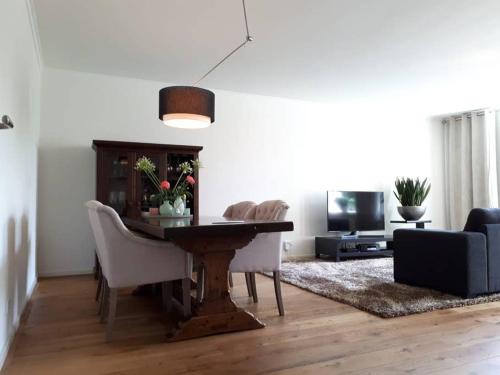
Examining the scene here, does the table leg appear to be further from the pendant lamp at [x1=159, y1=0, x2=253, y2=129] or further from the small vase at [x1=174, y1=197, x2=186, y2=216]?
the pendant lamp at [x1=159, y1=0, x2=253, y2=129]

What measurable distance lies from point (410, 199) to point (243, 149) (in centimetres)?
279

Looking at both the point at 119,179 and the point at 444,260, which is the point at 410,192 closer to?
the point at 444,260

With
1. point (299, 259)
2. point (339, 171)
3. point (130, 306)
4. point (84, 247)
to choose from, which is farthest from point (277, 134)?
point (130, 306)

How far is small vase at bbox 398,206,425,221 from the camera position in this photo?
605 cm

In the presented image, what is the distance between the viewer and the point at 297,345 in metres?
2.28

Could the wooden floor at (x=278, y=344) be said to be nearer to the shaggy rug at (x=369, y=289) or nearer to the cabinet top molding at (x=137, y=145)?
the shaggy rug at (x=369, y=289)

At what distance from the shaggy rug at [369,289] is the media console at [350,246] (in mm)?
373

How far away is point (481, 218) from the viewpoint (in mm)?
3338

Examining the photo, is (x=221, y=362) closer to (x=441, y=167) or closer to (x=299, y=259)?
(x=299, y=259)

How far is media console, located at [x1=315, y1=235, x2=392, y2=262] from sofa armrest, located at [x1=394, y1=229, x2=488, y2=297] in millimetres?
1695

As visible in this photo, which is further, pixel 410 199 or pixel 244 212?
pixel 410 199

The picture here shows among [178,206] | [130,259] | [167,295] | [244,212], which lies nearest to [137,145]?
[178,206]

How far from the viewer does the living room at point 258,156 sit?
2258 millimetres

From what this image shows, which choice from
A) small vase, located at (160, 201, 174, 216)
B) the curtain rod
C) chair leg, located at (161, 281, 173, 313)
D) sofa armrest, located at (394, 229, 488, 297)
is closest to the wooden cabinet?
small vase, located at (160, 201, 174, 216)
